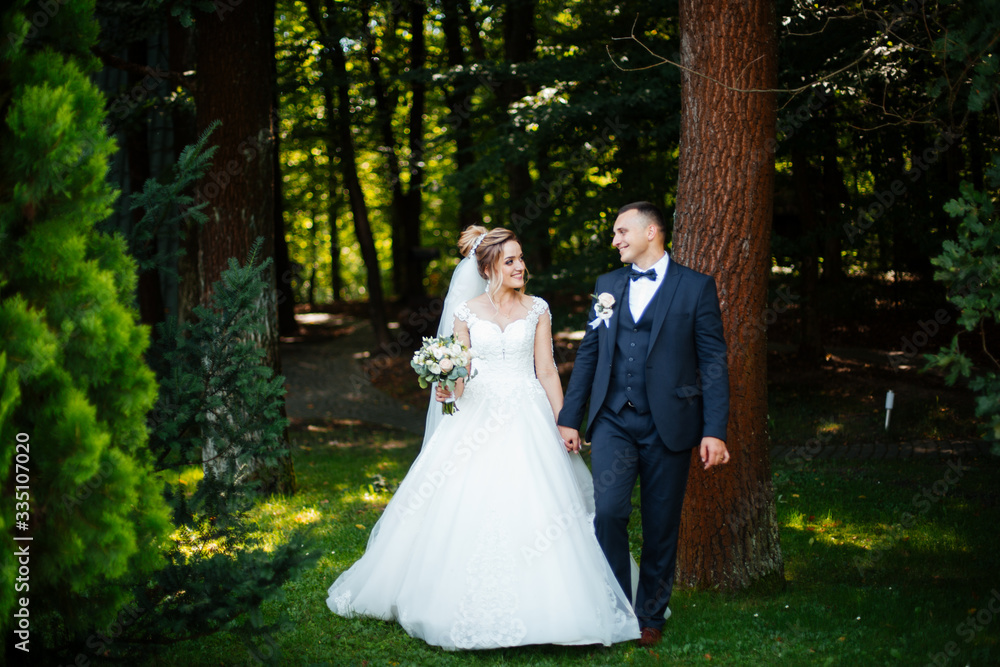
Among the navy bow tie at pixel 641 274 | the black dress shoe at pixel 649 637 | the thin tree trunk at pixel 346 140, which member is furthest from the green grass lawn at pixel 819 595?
the thin tree trunk at pixel 346 140

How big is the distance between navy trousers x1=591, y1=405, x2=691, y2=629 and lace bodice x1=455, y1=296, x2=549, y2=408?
0.79 metres

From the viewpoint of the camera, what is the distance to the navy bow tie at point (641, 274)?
456 centimetres

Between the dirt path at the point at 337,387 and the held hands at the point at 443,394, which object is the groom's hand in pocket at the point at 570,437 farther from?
the dirt path at the point at 337,387

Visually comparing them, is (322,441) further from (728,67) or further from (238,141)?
(728,67)

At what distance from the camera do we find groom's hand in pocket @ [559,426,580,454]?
15.6 feet

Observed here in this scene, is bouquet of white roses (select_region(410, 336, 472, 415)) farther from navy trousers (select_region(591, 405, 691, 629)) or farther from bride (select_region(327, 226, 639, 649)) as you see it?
navy trousers (select_region(591, 405, 691, 629))

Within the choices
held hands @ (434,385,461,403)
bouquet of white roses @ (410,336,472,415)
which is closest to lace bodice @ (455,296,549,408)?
held hands @ (434,385,461,403)

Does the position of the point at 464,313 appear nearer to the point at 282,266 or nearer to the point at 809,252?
the point at 809,252

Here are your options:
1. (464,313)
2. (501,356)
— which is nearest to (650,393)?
(501,356)

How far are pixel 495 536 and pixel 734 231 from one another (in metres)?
2.38

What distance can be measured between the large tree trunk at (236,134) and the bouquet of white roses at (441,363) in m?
3.35

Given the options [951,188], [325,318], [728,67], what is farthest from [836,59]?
[325,318]

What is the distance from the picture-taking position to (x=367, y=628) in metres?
4.75

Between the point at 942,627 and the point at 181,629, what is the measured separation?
410 cm
